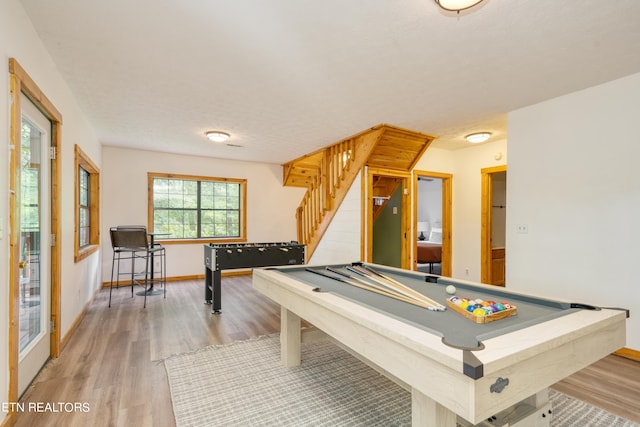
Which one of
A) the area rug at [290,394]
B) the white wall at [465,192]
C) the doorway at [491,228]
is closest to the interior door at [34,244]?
the area rug at [290,394]

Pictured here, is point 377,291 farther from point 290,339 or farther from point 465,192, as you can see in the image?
point 465,192

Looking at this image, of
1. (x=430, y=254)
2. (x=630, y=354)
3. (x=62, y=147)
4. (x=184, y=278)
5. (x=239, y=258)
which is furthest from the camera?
(x=430, y=254)

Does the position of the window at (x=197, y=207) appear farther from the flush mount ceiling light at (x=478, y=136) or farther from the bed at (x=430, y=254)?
the flush mount ceiling light at (x=478, y=136)

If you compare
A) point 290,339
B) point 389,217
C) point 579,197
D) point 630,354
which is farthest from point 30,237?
point 389,217

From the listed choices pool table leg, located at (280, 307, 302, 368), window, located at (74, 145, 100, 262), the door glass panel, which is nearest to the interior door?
the door glass panel

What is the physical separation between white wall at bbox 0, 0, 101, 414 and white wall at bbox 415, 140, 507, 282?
475 centimetres

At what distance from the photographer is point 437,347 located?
1055 millimetres

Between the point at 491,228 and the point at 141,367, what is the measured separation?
205 inches

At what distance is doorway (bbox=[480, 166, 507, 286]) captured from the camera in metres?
5.11

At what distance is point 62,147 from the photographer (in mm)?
2865

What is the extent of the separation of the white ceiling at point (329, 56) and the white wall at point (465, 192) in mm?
1384

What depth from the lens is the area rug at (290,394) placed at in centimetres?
185

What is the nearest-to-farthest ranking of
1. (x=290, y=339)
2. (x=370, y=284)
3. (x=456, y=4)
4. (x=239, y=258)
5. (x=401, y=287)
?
(x=456, y=4)
(x=401, y=287)
(x=370, y=284)
(x=290, y=339)
(x=239, y=258)

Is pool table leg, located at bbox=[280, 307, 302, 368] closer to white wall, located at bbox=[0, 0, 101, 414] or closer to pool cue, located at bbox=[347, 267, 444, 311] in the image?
pool cue, located at bbox=[347, 267, 444, 311]
